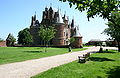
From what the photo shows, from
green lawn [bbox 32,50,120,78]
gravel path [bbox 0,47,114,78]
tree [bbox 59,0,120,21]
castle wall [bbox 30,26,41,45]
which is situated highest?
castle wall [bbox 30,26,41,45]

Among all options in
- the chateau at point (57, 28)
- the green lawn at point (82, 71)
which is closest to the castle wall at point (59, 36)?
the chateau at point (57, 28)

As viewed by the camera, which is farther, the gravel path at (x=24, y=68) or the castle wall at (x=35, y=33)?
the castle wall at (x=35, y=33)

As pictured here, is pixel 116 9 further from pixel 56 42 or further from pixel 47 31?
pixel 56 42

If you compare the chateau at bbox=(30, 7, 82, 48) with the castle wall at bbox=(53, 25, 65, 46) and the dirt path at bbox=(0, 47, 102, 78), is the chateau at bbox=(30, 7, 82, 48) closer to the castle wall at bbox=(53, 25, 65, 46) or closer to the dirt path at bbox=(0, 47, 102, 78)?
the castle wall at bbox=(53, 25, 65, 46)

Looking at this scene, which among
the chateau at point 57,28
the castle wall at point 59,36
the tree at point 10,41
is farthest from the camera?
the tree at point 10,41

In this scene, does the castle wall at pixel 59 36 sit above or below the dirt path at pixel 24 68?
above

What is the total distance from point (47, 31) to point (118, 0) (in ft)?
95.5

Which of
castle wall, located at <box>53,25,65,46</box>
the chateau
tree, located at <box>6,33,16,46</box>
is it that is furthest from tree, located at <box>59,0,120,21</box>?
tree, located at <box>6,33,16,46</box>

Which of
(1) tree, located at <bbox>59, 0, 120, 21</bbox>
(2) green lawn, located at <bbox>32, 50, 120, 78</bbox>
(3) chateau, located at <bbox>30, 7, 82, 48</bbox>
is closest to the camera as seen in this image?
(1) tree, located at <bbox>59, 0, 120, 21</bbox>

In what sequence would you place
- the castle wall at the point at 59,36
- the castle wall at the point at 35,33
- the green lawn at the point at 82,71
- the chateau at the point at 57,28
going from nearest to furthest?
1. the green lawn at the point at 82,71
2. the chateau at the point at 57,28
3. the castle wall at the point at 59,36
4. the castle wall at the point at 35,33

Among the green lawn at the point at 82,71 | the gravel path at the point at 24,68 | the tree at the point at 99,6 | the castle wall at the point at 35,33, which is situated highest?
the castle wall at the point at 35,33

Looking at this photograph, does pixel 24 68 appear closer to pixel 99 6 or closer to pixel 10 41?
pixel 99 6

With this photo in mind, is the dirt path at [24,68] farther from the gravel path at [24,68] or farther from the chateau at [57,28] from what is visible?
the chateau at [57,28]

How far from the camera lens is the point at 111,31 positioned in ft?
115
